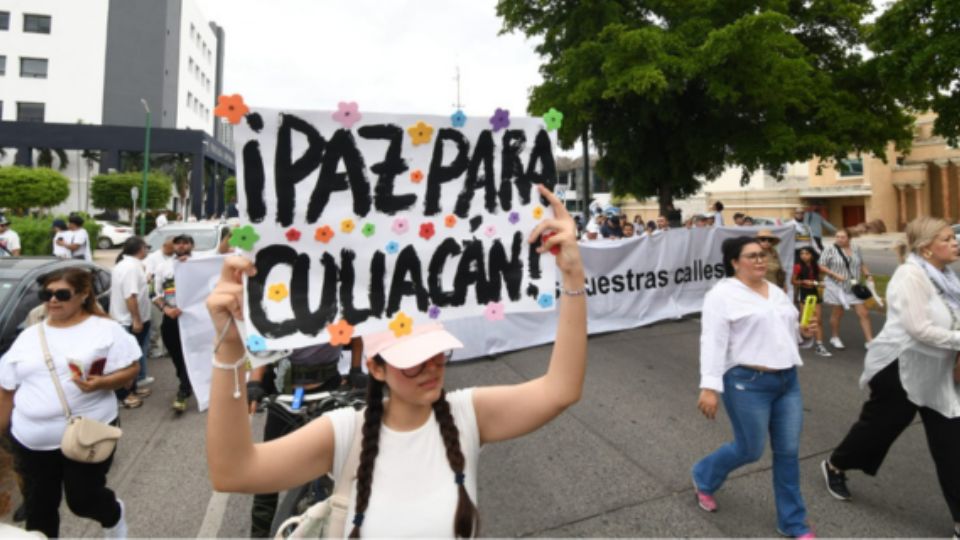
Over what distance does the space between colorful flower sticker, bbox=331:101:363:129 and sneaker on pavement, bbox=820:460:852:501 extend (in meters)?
3.94

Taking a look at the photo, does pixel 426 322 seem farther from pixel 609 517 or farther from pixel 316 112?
pixel 609 517

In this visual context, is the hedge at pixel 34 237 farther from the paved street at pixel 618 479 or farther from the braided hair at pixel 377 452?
the braided hair at pixel 377 452

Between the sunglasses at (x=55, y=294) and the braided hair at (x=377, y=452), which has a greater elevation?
the sunglasses at (x=55, y=294)

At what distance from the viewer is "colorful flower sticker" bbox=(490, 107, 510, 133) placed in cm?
218

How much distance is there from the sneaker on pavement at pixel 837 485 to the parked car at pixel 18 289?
5.78 m

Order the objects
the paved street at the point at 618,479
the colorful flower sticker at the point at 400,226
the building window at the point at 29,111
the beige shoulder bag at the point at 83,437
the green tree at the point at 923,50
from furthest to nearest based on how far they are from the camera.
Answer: the building window at the point at 29,111 → the green tree at the point at 923,50 → the paved street at the point at 618,479 → the beige shoulder bag at the point at 83,437 → the colorful flower sticker at the point at 400,226

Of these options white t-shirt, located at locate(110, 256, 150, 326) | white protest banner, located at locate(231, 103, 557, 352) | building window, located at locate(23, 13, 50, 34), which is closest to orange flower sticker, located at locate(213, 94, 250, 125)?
white protest banner, located at locate(231, 103, 557, 352)

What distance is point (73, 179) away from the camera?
4616 cm

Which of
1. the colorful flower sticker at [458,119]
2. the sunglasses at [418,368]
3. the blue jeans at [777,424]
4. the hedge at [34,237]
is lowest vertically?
the blue jeans at [777,424]

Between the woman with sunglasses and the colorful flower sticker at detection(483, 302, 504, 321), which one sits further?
the woman with sunglasses

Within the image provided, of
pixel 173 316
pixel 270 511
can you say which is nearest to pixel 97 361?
pixel 270 511

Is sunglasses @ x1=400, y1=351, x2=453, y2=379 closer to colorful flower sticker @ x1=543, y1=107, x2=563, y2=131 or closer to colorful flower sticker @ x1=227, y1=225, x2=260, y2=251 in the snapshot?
colorful flower sticker @ x1=227, y1=225, x2=260, y2=251

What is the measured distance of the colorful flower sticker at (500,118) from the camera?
218 cm

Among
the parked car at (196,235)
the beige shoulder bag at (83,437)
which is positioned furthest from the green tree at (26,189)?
the beige shoulder bag at (83,437)
